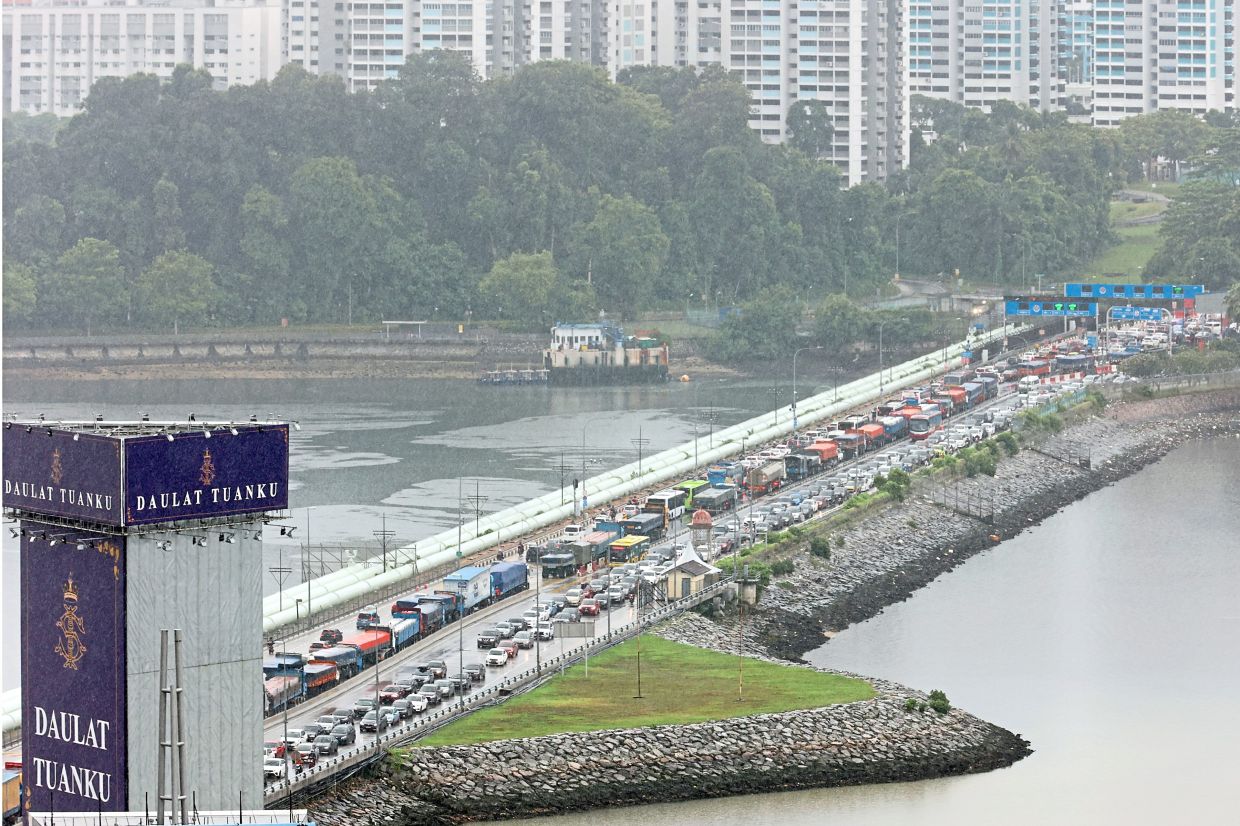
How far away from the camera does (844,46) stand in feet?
562

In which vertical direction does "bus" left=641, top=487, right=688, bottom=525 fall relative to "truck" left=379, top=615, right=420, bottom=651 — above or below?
above

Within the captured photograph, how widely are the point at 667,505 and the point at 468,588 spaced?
16370mm

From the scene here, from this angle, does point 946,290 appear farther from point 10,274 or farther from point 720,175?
point 10,274

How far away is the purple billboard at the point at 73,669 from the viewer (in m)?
36.9

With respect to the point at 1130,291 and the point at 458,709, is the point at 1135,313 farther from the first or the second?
the point at 458,709

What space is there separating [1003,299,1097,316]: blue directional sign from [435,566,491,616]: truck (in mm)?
70900

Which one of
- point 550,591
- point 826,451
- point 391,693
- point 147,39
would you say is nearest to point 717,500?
point 826,451

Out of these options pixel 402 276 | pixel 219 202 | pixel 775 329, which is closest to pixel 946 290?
pixel 775 329

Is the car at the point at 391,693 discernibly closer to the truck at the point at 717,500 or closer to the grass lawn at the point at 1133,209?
the truck at the point at 717,500

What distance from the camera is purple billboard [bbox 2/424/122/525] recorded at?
36.2 m

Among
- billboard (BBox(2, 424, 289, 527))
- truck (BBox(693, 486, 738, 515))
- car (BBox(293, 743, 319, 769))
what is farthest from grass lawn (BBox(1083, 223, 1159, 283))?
billboard (BBox(2, 424, 289, 527))

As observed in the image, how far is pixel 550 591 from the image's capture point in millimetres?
60875

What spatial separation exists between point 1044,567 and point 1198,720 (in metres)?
18.8

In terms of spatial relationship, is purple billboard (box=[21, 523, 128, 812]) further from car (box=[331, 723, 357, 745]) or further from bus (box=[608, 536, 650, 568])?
bus (box=[608, 536, 650, 568])
